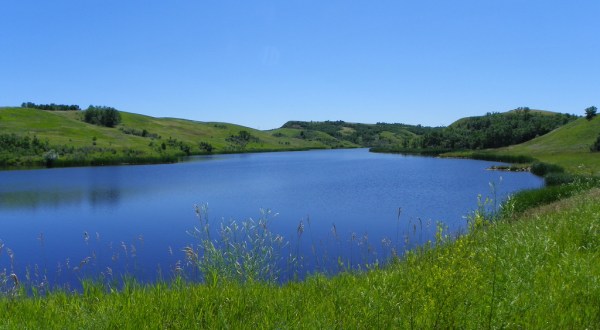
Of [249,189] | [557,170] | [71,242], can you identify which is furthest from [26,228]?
[557,170]

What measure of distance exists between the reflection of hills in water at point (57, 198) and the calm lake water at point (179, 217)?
112mm

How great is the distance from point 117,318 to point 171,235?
24.8 meters

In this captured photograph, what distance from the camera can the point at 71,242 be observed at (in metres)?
28.4

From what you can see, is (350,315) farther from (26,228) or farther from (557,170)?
(557,170)

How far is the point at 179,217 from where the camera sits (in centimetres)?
3659

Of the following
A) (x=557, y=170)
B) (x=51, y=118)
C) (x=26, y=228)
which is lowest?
(x=26, y=228)

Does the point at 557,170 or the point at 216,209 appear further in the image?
the point at 557,170

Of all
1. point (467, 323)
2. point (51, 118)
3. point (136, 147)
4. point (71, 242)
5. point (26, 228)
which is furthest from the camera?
Result: point (51, 118)

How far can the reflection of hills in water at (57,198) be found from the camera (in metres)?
46.6

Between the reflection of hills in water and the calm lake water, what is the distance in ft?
0.37

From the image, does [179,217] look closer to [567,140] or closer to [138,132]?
[567,140]

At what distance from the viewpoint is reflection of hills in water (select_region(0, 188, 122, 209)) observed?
153ft

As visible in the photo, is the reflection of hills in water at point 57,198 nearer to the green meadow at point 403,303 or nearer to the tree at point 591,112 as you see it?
the green meadow at point 403,303

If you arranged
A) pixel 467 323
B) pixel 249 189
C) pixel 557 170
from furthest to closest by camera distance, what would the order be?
pixel 557 170
pixel 249 189
pixel 467 323
